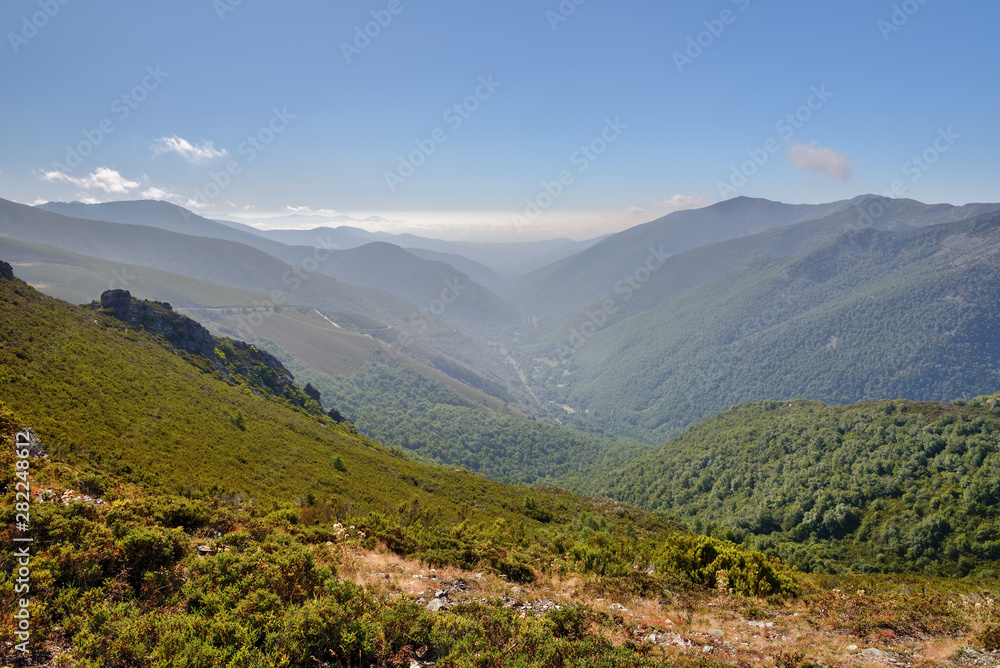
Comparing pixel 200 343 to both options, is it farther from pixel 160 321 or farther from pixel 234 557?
pixel 234 557

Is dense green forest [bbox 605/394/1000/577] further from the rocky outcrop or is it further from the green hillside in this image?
the rocky outcrop

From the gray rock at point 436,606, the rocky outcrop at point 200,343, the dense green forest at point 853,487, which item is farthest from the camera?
the rocky outcrop at point 200,343

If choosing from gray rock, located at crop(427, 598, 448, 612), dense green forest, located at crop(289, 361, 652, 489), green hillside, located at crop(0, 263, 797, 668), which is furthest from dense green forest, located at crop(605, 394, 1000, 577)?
dense green forest, located at crop(289, 361, 652, 489)

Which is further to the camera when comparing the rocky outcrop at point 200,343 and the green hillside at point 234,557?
the rocky outcrop at point 200,343

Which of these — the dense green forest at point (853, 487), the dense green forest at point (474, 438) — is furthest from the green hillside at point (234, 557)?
the dense green forest at point (474, 438)

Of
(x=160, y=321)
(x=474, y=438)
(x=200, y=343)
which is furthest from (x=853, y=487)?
(x=474, y=438)

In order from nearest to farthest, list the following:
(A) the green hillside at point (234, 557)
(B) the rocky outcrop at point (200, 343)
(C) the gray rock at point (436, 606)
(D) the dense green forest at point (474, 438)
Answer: (A) the green hillside at point (234, 557), (C) the gray rock at point (436, 606), (B) the rocky outcrop at point (200, 343), (D) the dense green forest at point (474, 438)

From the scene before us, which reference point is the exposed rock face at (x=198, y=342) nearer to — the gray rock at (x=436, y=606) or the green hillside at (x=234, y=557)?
the green hillside at (x=234, y=557)

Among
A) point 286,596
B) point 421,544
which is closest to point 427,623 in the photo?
point 286,596
